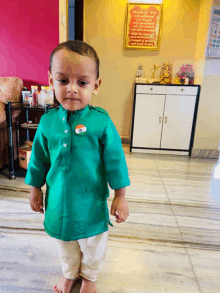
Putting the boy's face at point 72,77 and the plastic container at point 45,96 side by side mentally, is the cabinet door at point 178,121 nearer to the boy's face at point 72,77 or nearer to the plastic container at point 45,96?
the plastic container at point 45,96

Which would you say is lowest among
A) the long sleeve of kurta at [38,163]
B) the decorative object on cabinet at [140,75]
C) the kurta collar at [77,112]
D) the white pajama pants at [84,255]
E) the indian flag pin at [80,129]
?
the white pajama pants at [84,255]

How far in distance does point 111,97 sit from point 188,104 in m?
1.08

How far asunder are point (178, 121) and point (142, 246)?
1961 millimetres

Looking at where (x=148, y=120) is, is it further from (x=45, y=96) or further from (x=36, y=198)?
(x=36, y=198)

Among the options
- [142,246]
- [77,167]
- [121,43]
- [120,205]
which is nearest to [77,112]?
[77,167]

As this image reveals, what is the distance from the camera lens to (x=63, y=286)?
85 centimetres

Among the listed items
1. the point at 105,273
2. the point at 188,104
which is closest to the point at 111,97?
the point at 188,104

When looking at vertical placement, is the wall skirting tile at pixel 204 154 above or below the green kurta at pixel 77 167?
below

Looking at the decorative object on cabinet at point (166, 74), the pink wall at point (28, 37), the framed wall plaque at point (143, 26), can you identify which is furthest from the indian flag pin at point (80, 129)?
the framed wall plaque at point (143, 26)

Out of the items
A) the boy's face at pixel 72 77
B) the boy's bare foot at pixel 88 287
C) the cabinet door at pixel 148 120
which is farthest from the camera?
the cabinet door at pixel 148 120

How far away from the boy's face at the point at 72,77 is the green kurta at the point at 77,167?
6 centimetres

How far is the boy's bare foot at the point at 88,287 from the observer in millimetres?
839

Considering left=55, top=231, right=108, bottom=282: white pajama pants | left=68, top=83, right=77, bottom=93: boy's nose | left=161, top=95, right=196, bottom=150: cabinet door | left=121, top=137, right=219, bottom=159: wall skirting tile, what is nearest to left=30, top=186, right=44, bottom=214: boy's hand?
left=55, top=231, right=108, bottom=282: white pajama pants

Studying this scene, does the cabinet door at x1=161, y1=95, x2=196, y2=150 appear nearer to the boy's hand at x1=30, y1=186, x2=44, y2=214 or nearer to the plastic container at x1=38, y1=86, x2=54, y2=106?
the plastic container at x1=38, y1=86, x2=54, y2=106
